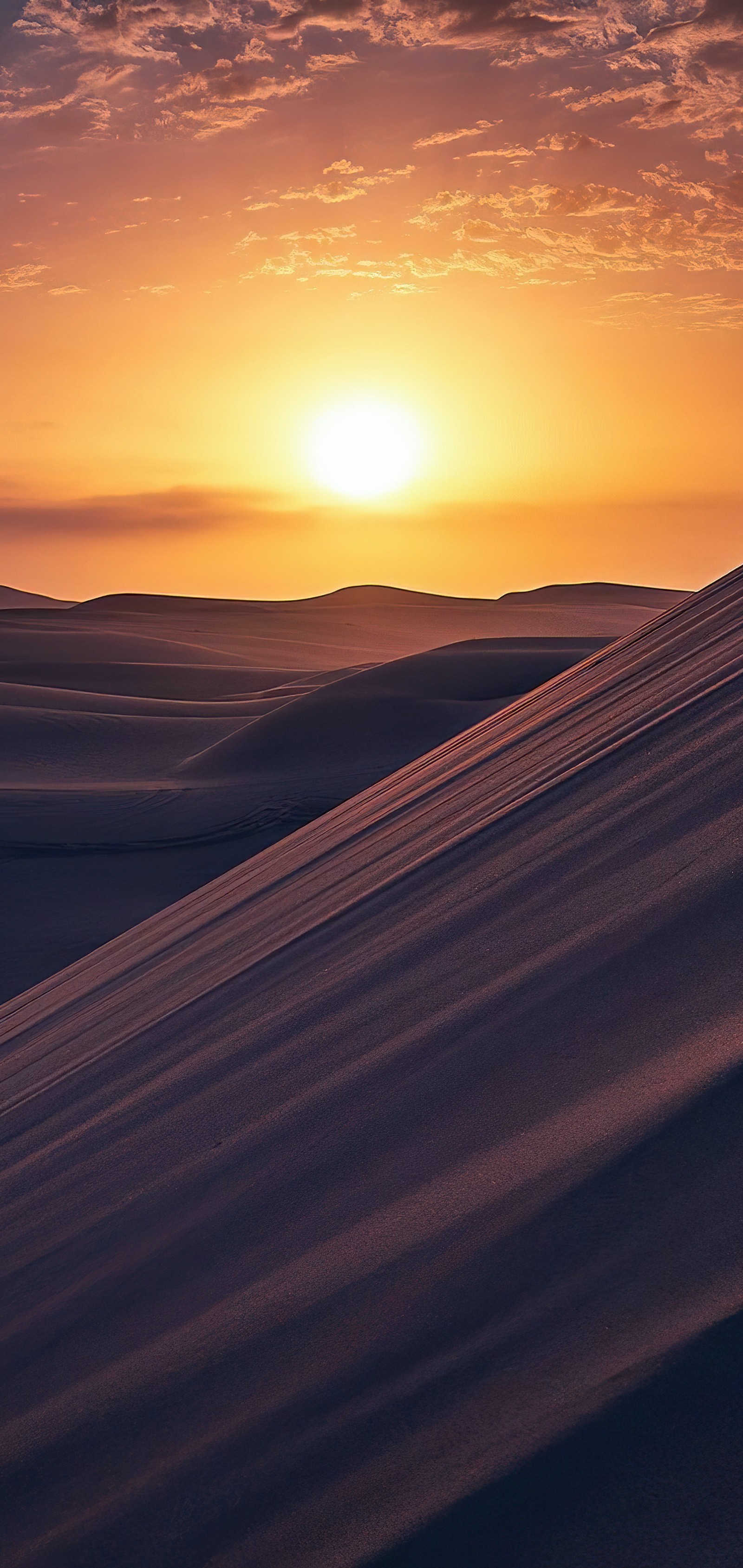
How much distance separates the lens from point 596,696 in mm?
3492

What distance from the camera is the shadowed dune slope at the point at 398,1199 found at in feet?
2.90

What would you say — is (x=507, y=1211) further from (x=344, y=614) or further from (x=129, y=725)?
(x=344, y=614)

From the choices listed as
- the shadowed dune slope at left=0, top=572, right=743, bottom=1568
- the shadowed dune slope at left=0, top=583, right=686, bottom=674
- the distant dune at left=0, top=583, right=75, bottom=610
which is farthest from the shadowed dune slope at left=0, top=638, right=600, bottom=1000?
the distant dune at left=0, top=583, right=75, bottom=610

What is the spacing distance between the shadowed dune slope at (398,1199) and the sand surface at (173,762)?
3994mm

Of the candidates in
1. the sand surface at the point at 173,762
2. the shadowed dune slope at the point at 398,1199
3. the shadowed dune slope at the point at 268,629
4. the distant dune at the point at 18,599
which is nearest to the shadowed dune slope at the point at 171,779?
the sand surface at the point at 173,762

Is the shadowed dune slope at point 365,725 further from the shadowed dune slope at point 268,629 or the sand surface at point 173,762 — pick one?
the shadowed dune slope at point 268,629

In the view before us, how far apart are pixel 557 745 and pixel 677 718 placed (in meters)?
0.64

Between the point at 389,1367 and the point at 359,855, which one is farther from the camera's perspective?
the point at 359,855

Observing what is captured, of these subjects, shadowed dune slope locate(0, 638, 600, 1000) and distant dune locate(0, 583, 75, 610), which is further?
distant dune locate(0, 583, 75, 610)

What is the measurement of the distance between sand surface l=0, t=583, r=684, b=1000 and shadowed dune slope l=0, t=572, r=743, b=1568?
13.1 ft

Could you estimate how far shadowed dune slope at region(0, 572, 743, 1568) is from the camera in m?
0.88

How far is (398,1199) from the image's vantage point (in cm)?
117

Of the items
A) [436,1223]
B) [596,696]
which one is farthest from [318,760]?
A: [436,1223]

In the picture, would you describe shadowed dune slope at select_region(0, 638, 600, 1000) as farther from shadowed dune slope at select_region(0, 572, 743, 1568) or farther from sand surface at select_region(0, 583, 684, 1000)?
shadowed dune slope at select_region(0, 572, 743, 1568)
